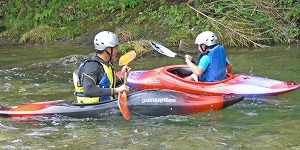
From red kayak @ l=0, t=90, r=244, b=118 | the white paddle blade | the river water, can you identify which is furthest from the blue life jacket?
red kayak @ l=0, t=90, r=244, b=118

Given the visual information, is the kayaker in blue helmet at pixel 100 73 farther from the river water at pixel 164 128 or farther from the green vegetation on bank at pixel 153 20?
the green vegetation on bank at pixel 153 20

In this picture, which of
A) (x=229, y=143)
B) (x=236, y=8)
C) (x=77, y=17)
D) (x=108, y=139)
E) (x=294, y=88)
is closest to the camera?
(x=229, y=143)

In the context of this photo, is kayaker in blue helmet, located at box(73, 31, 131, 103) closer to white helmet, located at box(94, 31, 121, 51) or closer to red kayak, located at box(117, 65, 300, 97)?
white helmet, located at box(94, 31, 121, 51)

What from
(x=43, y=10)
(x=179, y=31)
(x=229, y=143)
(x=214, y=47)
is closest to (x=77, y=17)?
(x=43, y=10)

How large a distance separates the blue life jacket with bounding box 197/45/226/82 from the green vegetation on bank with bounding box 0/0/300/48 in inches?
200

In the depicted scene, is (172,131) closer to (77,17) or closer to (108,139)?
(108,139)

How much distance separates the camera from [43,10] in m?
16.4

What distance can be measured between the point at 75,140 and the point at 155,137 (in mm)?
901

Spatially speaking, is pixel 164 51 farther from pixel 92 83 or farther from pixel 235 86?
pixel 92 83

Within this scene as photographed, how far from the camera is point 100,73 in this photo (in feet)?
18.9

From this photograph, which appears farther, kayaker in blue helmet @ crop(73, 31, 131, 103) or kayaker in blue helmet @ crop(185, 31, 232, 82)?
kayaker in blue helmet @ crop(185, 31, 232, 82)

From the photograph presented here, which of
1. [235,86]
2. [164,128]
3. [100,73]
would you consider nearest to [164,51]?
[235,86]

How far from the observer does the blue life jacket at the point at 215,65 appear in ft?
22.6

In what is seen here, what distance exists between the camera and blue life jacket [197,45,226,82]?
690 centimetres
